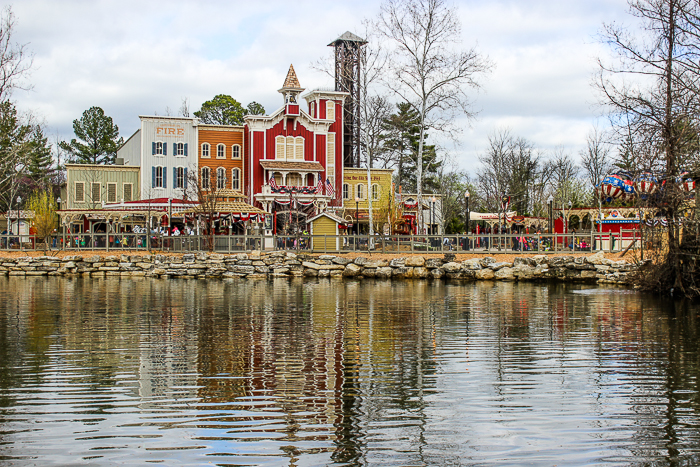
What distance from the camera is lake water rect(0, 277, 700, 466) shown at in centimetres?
656

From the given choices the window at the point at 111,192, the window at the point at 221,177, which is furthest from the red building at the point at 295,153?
the window at the point at 111,192

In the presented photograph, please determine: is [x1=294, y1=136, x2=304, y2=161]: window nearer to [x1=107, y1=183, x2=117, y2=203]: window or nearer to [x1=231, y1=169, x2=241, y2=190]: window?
[x1=231, y1=169, x2=241, y2=190]: window

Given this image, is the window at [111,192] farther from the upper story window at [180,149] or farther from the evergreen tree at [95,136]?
the evergreen tree at [95,136]

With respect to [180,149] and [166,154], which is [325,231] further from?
[166,154]

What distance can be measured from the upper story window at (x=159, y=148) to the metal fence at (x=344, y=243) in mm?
14692

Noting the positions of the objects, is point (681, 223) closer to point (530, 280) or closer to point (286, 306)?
point (530, 280)

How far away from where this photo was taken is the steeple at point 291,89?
54812 mm

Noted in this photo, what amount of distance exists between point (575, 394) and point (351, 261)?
26.8m

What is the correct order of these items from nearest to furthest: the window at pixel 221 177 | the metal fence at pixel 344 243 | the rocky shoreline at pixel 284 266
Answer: the rocky shoreline at pixel 284 266 → the metal fence at pixel 344 243 → the window at pixel 221 177

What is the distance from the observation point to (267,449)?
651 centimetres

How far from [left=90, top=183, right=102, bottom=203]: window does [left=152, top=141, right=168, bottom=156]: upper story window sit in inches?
204

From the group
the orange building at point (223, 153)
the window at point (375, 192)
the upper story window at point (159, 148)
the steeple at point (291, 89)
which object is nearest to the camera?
the upper story window at point (159, 148)

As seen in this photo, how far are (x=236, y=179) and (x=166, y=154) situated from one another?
5.94 metres

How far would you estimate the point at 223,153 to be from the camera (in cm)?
5500
